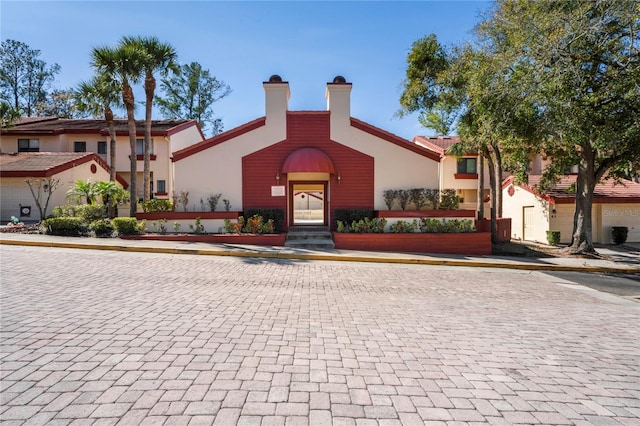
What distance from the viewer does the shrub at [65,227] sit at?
15.0 meters

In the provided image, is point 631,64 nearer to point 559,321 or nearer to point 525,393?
point 559,321

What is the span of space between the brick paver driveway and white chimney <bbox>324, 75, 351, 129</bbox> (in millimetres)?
11721

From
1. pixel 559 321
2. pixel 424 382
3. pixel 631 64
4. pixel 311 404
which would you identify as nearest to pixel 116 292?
pixel 311 404

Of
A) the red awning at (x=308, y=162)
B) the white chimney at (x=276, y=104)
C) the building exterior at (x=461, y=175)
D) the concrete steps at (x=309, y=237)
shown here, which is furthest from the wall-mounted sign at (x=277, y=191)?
the building exterior at (x=461, y=175)

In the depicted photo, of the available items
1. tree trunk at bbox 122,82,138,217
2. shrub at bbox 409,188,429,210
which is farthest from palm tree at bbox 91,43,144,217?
shrub at bbox 409,188,429,210

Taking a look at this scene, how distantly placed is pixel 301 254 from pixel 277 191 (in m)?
5.86

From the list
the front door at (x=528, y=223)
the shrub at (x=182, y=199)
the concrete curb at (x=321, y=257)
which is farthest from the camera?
the front door at (x=528, y=223)

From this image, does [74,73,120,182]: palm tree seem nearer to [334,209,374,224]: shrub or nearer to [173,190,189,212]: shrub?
[173,190,189,212]: shrub

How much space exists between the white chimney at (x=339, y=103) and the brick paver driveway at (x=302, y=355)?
11.7 m

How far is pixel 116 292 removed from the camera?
6.70 m

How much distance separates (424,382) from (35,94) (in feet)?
176

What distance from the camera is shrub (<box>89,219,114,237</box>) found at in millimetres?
15078

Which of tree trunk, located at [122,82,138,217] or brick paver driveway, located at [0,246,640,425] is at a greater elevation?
tree trunk, located at [122,82,138,217]

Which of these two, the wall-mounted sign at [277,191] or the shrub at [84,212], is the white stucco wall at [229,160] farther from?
the shrub at [84,212]
